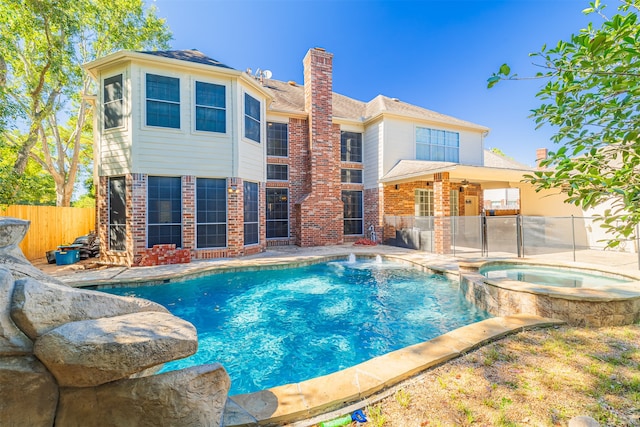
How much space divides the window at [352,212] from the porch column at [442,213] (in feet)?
15.1

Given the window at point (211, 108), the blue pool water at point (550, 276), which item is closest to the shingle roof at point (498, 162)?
the blue pool water at point (550, 276)

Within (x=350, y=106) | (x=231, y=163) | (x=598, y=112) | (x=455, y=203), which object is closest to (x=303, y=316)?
(x=598, y=112)

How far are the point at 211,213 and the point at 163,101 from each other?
158 inches

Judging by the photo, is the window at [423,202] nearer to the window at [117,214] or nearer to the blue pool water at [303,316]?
the blue pool water at [303,316]

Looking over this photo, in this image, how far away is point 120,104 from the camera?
874cm

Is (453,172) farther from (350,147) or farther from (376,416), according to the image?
(376,416)

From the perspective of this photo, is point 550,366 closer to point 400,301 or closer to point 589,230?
point 400,301

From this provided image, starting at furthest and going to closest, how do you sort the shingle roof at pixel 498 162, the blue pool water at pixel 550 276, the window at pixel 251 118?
1. the shingle roof at pixel 498 162
2. the window at pixel 251 118
3. the blue pool water at pixel 550 276

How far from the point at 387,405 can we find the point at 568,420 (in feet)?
4.24

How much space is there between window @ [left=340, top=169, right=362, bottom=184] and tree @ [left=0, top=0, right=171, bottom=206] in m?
11.1

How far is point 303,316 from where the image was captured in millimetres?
5168

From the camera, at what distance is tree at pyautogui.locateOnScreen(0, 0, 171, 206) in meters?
8.70

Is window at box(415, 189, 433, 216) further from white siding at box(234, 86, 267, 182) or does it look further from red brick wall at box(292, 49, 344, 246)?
white siding at box(234, 86, 267, 182)

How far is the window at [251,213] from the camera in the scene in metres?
10.3
